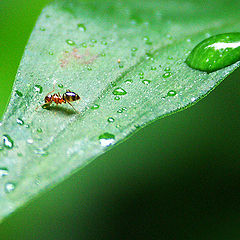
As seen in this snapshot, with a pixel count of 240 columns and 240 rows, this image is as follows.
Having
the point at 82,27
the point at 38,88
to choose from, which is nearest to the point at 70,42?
the point at 82,27

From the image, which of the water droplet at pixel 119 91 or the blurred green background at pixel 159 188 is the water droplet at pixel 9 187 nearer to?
the water droplet at pixel 119 91

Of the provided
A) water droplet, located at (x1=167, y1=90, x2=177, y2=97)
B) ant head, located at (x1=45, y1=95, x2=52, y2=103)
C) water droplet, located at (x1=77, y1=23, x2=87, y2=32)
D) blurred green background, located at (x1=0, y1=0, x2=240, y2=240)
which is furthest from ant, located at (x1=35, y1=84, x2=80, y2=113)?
blurred green background, located at (x1=0, y1=0, x2=240, y2=240)

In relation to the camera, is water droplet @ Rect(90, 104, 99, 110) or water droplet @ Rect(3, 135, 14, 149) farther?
water droplet @ Rect(90, 104, 99, 110)

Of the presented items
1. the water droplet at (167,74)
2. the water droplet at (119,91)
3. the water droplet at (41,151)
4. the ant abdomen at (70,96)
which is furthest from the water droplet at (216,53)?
the water droplet at (41,151)

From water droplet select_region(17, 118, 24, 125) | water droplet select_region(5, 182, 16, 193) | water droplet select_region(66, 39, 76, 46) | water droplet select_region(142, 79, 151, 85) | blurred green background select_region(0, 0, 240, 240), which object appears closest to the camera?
water droplet select_region(5, 182, 16, 193)

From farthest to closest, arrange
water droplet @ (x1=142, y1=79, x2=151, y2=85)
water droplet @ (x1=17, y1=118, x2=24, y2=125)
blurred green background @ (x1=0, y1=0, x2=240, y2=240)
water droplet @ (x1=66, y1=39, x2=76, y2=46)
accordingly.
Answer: blurred green background @ (x1=0, y1=0, x2=240, y2=240)
water droplet @ (x1=66, y1=39, x2=76, y2=46)
water droplet @ (x1=142, y1=79, x2=151, y2=85)
water droplet @ (x1=17, y1=118, x2=24, y2=125)

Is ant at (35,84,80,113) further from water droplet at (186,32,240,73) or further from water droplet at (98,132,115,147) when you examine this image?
water droplet at (186,32,240,73)
